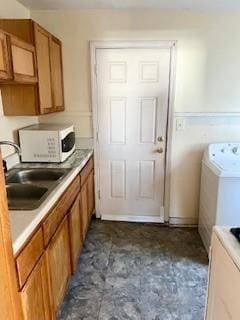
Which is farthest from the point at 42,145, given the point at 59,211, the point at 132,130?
the point at 132,130

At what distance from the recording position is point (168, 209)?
10.6 feet

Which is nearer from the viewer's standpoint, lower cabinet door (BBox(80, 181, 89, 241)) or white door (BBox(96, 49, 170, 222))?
lower cabinet door (BBox(80, 181, 89, 241))

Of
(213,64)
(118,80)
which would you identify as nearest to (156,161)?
(118,80)

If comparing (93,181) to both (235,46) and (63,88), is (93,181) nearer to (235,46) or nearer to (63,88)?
(63,88)

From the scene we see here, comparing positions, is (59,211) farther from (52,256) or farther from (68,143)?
(68,143)

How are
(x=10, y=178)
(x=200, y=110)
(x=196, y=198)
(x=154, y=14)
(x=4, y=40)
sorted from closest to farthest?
(x=4, y=40) → (x=10, y=178) → (x=154, y=14) → (x=200, y=110) → (x=196, y=198)

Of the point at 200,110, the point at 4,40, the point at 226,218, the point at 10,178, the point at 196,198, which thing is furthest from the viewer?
the point at 196,198

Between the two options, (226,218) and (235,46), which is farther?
(235,46)

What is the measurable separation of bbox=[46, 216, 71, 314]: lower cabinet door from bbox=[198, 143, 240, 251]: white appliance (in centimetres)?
134

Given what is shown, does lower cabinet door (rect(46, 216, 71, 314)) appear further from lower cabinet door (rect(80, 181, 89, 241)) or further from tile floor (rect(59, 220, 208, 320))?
lower cabinet door (rect(80, 181, 89, 241))

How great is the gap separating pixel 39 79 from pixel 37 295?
1.62 m

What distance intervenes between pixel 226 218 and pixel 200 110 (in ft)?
3.88

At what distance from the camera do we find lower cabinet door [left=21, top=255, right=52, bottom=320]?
1.28 metres

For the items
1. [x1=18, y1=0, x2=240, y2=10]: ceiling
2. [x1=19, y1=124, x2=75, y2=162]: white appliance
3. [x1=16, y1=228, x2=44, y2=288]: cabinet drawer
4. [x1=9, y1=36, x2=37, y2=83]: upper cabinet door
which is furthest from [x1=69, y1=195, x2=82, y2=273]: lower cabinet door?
[x1=18, y1=0, x2=240, y2=10]: ceiling
